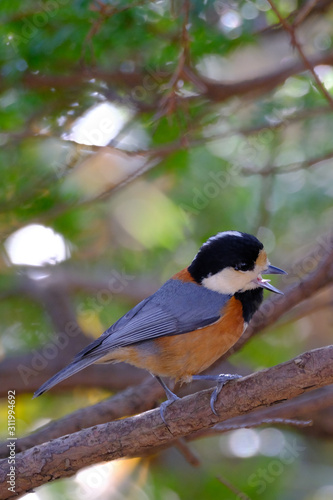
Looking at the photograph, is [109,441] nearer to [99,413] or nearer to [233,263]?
[99,413]

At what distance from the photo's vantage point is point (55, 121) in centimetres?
430

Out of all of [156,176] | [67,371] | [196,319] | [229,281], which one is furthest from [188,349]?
[156,176]

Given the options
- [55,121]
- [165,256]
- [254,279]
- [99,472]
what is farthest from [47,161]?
[99,472]

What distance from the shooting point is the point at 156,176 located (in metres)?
4.29

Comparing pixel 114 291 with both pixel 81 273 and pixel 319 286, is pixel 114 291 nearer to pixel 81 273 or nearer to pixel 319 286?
pixel 81 273

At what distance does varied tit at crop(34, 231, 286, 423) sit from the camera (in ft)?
10.7

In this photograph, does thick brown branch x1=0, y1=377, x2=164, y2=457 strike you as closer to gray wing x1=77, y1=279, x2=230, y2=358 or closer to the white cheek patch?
gray wing x1=77, y1=279, x2=230, y2=358

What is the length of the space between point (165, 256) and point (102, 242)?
2.40ft

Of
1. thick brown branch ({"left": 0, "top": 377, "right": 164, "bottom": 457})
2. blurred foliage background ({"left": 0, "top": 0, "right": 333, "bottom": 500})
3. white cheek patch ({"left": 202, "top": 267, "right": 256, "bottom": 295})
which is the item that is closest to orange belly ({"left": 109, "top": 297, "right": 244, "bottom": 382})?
white cheek patch ({"left": 202, "top": 267, "right": 256, "bottom": 295})

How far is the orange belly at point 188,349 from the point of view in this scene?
3244 millimetres

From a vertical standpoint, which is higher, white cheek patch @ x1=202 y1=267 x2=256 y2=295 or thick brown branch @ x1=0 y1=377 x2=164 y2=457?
white cheek patch @ x1=202 y1=267 x2=256 y2=295

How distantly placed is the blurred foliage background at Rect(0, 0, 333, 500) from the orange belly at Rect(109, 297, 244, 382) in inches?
35.9

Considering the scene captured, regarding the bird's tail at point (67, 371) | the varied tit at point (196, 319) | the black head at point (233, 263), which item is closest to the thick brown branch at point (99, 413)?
the varied tit at point (196, 319)

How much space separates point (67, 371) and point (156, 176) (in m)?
1.64
